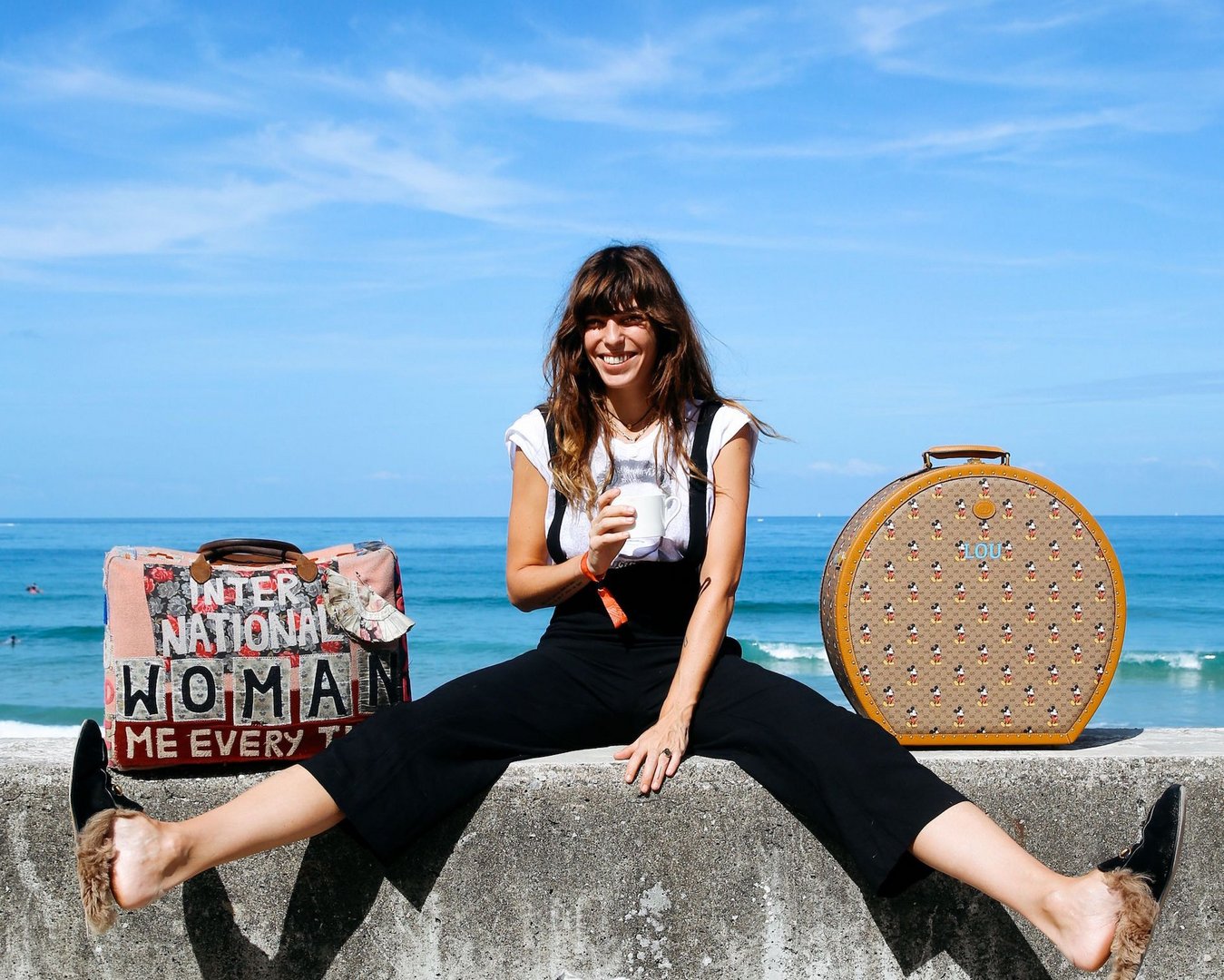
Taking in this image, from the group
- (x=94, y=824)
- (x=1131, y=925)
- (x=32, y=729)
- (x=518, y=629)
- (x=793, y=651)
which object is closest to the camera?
(x=1131, y=925)

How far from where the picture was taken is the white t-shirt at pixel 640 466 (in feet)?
9.54

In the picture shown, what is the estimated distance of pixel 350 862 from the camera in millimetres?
2627

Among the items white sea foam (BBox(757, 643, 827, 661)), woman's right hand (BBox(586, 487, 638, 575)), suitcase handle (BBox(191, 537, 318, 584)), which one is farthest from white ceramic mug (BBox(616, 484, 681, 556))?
white sea foam (BBox(757, 643, 827, 661))

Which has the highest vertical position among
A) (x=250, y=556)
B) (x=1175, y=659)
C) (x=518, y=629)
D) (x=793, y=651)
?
(x=250, y=556)

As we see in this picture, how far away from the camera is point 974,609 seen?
112 inches

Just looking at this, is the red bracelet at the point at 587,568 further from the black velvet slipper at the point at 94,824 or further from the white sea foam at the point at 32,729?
the white sea foam at the point at 32,729

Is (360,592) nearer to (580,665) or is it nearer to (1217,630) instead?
(580,665)

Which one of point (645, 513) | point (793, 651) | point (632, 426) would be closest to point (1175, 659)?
point (793, 651)

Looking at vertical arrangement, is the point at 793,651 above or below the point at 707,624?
below

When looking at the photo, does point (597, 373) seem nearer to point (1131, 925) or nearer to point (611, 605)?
point (611, 605)

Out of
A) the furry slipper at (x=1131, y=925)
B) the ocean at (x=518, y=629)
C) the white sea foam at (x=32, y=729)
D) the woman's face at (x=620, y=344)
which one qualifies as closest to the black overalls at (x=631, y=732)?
the woman's face at (x=620, y=344)

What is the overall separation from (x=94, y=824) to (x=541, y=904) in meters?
0.99

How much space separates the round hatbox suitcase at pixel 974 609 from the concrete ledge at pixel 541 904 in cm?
43

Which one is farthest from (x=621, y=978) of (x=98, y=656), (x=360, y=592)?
(x=98, y=656)
